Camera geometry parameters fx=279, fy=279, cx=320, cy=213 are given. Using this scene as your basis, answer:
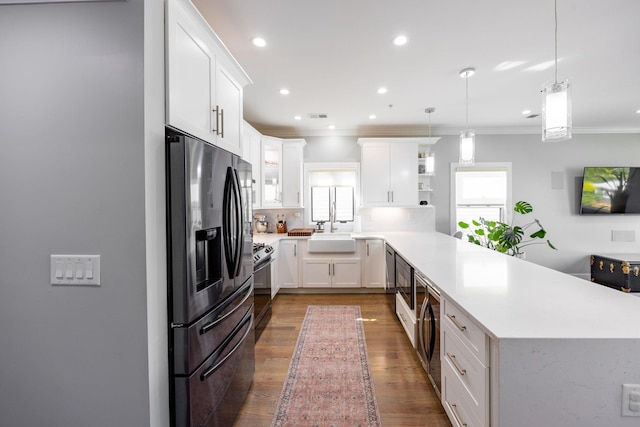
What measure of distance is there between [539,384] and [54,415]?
2024 millimetres

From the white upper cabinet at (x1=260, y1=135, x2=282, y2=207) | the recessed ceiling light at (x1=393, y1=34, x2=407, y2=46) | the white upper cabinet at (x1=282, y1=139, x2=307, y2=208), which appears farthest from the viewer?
the white upper cabinet at (x1=282, y1=139, x2=307, y2=208)

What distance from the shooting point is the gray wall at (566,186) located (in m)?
4.88

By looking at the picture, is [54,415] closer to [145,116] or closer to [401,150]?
[145,116]

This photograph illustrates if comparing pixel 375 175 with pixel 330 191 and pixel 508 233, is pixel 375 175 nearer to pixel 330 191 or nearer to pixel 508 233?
pixel 330 191

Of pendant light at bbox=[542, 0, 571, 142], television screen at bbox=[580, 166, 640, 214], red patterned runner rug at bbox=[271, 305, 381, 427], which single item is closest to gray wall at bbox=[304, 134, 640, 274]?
television screen at bbox=[580, 166, 640, 214]

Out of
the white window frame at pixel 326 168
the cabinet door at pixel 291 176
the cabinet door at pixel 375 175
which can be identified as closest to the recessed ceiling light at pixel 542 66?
the cabinet door at pixel 375 175

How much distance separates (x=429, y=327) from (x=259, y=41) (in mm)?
2562

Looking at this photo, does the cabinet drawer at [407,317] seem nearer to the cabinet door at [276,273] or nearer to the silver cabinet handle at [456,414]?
the silver cabinet handle at [456,414]

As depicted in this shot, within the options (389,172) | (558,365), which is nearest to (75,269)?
(558,365)

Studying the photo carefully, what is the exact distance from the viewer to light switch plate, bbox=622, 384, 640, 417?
1029mm

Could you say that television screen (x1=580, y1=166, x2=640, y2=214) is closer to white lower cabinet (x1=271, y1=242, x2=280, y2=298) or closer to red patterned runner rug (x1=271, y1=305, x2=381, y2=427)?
red patterned runner rug (x1=271, y1=305, x2=381, y2=427)

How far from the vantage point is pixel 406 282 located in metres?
2.66

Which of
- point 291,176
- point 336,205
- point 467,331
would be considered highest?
point 291,176

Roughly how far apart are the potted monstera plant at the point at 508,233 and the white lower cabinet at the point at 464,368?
130 inches
